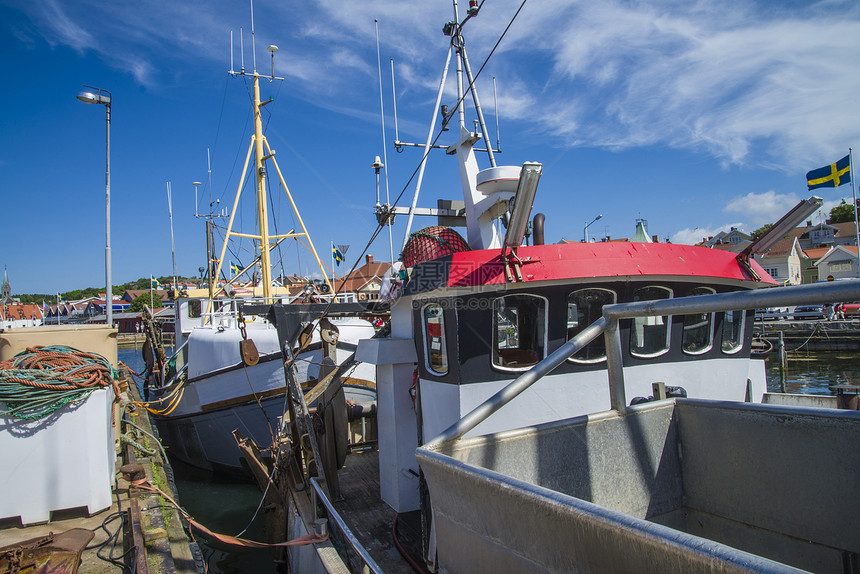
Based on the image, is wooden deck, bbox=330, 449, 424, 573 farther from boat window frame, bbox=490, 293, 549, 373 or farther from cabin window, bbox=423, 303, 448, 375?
boat window frame, bbox=490, 293, 549, 373

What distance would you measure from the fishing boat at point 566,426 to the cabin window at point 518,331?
2 cm

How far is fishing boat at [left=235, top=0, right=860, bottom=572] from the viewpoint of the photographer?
1.75 meters

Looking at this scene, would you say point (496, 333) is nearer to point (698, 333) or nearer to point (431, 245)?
point (431, 245)

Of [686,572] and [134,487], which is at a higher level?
[686,572]

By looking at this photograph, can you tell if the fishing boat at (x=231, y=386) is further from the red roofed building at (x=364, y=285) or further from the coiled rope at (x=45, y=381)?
the coiled rope at (x=45, y=381)

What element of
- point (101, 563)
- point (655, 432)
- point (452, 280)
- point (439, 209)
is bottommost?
point (101, 563)

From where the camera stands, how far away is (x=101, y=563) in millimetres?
4590

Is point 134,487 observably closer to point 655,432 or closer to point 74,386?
point 74,386

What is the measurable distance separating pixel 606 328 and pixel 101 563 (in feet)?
16.2

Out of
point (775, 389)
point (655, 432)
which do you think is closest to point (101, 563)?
point (655, 432)

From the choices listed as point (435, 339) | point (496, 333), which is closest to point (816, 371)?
point (496, 333)

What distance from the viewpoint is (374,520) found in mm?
5973

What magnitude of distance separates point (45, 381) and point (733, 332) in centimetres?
773

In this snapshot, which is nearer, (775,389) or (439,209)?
(439,209)
